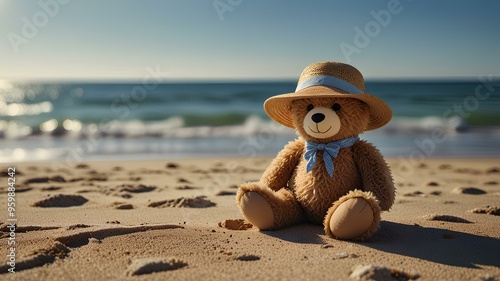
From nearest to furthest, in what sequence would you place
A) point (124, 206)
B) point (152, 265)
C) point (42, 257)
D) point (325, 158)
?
point (152, 265), point (42, 257), point (325, 158), point (124, 206)

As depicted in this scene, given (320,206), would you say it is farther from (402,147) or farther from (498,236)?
(402,147)

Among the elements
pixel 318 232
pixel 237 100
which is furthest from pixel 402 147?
pixel 237 100

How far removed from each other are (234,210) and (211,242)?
48.1 inches

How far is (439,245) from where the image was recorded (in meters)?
2.90

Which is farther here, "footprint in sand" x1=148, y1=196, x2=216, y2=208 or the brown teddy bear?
"footprint in sand" x1=148, y1=196, x2=216, y2=208

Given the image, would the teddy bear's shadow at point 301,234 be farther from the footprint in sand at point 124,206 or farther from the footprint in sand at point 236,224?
the footprint in sand at point 124,206

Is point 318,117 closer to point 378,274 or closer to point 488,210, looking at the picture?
point 378,274

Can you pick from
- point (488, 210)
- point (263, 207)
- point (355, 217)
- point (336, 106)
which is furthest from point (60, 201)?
point (488, 210)

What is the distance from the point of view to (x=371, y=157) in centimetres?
332

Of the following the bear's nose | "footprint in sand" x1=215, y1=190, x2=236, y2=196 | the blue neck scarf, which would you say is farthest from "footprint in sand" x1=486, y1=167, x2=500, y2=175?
the bear's nose

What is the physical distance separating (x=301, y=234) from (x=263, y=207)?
0.95 ft

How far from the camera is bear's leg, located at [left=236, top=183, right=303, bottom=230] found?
312 cm

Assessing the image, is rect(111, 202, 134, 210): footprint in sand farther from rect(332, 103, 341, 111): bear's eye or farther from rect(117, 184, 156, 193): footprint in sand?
rect(332, 103, 341, 111): bear's eye

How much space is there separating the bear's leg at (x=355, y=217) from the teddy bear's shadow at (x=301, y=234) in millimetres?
134
